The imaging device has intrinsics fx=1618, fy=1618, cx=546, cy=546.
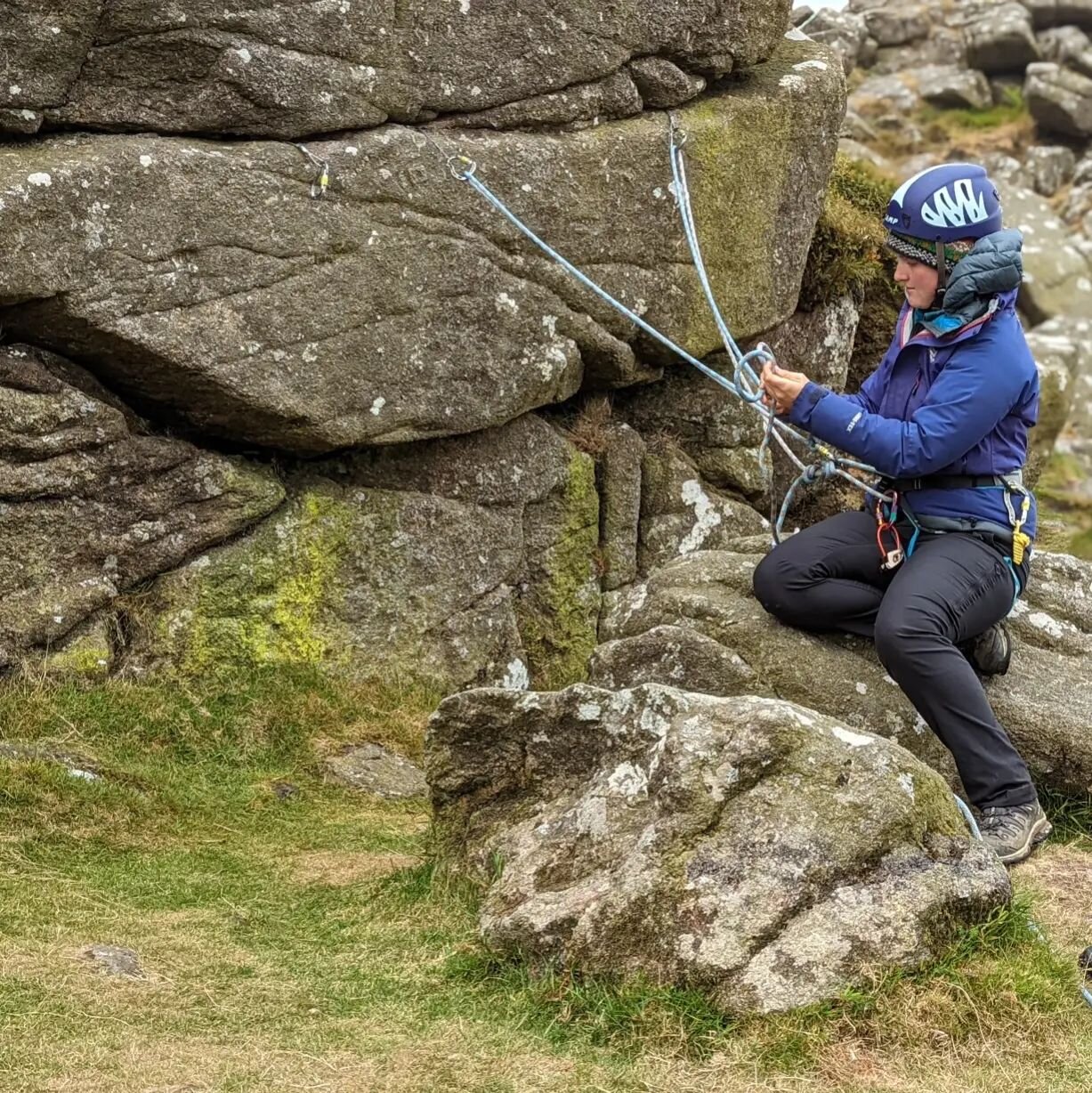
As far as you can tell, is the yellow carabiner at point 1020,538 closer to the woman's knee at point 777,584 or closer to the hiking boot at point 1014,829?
the woman's knee at point 777,584

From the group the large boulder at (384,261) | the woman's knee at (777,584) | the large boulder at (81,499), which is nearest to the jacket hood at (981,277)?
the woman's knee at (777,584)

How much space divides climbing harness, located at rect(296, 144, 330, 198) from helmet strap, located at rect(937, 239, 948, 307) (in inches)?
191

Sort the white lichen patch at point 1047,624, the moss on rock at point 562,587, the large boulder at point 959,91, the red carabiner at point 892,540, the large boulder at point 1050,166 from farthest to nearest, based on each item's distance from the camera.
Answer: the large boulder at point 959,91 → the large boulder at point 1050,166 → the moss on rock at point 562,587 → the white lichen patch at point 1047,624 → the red carabiner at point 892,540

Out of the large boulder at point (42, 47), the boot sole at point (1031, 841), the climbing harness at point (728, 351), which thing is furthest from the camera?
the large boulder at point (42, 47)

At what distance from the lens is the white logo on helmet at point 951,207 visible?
980 centimetres

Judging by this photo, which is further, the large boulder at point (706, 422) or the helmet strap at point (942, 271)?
the large boulder at point (706, 422)

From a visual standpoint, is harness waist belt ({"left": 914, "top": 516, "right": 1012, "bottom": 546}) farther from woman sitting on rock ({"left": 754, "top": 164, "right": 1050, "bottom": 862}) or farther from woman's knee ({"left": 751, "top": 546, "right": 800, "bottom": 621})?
woman's knee ({"left": 751, "top": 546, "right": 800, "bottom": 621})

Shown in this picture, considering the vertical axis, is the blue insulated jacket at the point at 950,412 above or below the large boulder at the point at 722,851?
above

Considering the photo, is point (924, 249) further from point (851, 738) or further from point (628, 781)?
point (628, 781)

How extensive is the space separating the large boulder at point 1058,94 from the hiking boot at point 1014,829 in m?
38.5

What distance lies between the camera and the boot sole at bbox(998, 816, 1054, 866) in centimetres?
930

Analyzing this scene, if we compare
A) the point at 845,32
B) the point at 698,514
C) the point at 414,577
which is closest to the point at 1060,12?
the point at 845,32

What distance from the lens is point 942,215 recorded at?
9.80 meters

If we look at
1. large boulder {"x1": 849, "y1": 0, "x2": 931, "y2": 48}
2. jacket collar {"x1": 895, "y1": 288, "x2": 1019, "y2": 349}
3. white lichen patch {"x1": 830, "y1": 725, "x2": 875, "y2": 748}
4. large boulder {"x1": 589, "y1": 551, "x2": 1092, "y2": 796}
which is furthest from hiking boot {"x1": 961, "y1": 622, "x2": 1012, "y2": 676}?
large boulder {"x1": 849, "y1": 0, "x2": 931, "y2": 48}
